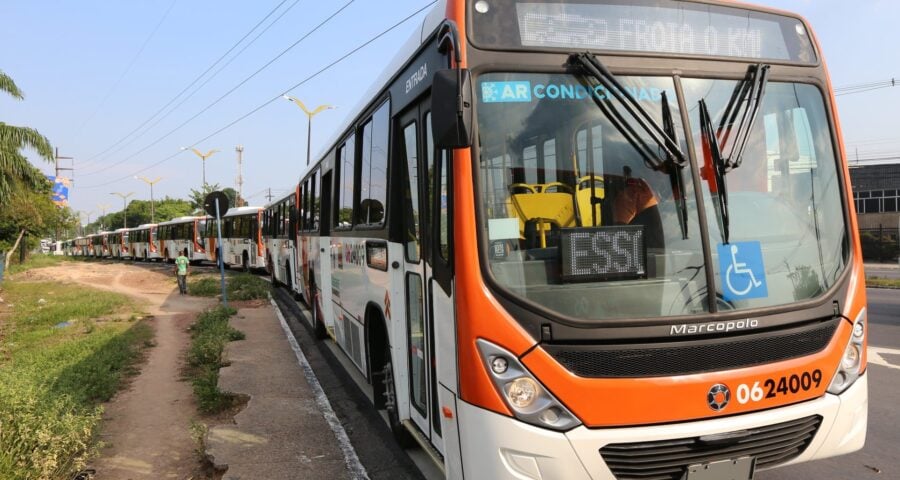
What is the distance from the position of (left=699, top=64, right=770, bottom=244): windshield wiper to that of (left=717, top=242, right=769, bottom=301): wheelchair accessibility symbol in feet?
0.29

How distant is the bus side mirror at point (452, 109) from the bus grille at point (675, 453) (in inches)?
63.8

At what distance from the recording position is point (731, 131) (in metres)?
3.41

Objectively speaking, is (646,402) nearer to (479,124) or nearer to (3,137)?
(479,124)

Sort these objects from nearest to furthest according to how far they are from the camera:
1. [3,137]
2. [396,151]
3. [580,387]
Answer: [580,387] → [396,151] → [3,137]

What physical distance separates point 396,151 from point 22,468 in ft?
10.7

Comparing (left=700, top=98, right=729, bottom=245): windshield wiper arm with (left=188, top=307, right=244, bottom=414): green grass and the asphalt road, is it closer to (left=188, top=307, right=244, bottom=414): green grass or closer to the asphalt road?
the asphalt road

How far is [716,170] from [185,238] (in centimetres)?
3998

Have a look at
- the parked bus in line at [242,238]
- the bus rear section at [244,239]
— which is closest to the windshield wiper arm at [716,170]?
the parked bus in line at [242,238]

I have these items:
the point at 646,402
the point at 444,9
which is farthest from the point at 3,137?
the point at 646,402

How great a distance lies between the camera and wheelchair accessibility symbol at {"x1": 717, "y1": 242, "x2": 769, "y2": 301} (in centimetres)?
322

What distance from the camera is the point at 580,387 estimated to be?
2.95 meters

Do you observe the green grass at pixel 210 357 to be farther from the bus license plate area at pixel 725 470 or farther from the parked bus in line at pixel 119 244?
the parked bus in line at pixel 119 244

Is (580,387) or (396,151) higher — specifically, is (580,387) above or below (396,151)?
below

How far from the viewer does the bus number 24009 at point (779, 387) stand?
123 inches
